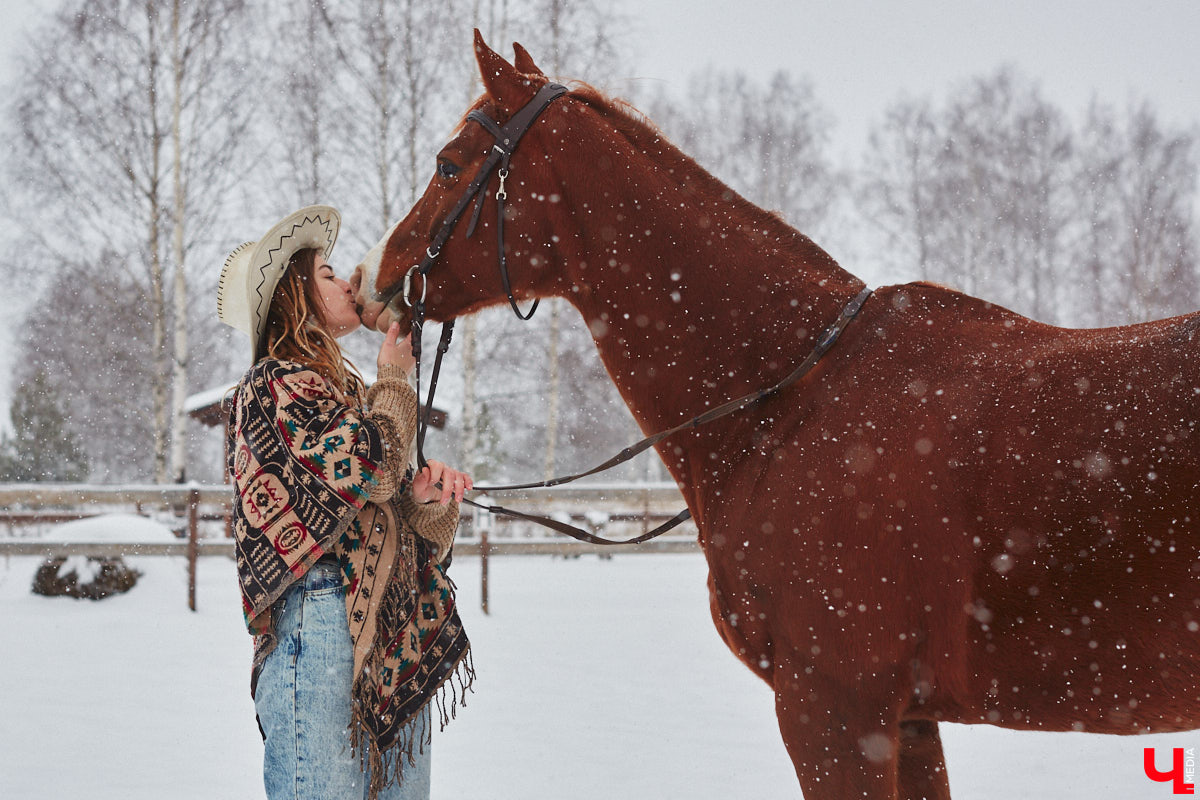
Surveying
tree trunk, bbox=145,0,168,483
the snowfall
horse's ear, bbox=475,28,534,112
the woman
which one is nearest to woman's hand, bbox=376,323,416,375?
the woman

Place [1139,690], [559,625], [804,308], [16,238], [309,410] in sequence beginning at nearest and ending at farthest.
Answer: [1139,690] → [309,410] → [804,308] → [559,625] → [16,238]

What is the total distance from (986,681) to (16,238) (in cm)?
1598

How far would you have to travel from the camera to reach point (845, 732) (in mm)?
1749

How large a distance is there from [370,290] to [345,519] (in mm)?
688

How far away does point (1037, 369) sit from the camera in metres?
1.76

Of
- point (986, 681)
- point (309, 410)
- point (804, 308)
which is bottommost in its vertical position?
point (986, 681)

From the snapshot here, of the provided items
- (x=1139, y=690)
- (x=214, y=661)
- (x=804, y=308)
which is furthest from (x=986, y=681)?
(x=214, y=661)

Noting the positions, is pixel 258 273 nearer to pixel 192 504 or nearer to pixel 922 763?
pixel 922 763

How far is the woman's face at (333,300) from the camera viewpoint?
7.29 ft

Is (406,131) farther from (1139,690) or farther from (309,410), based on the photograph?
(1139,690)

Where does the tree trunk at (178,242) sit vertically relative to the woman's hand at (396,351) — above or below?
above

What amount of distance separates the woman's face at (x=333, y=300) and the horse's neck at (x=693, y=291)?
23.6 inches

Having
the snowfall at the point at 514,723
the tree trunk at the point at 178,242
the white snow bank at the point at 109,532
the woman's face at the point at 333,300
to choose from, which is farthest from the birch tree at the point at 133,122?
the woman's face at the point at 333,300

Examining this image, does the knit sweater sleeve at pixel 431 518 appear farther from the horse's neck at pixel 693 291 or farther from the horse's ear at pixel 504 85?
the horse's ear at pixel 504 85
